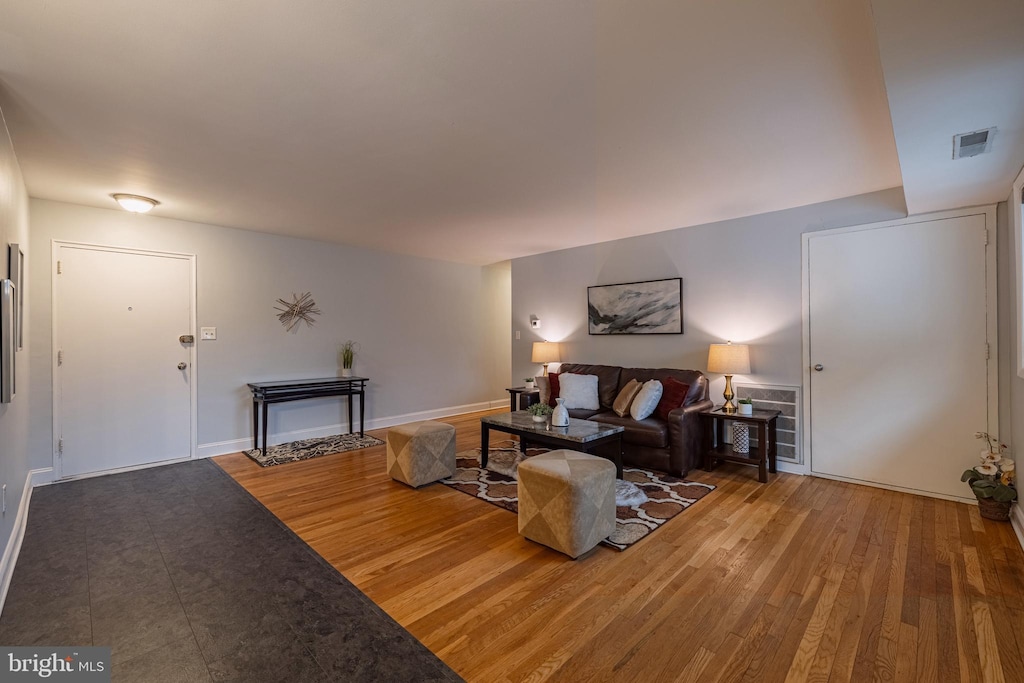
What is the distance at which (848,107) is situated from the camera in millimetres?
2250

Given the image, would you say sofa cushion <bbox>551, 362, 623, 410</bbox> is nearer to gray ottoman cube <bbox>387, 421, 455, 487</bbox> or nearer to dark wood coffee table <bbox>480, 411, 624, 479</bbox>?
dark wood coffee table <bbox>480, 411, 624, 479</bbox>

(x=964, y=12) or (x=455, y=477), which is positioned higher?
(x=964, y=12)

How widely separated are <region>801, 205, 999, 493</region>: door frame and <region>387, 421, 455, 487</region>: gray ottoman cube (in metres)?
3.12

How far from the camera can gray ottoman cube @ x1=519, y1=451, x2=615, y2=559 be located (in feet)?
7.82

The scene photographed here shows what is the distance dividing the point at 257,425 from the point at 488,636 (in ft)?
13.1

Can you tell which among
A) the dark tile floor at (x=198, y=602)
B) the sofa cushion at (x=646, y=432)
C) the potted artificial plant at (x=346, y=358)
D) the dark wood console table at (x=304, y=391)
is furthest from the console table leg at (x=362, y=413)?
the sofa cushion at (x=646, y=432)

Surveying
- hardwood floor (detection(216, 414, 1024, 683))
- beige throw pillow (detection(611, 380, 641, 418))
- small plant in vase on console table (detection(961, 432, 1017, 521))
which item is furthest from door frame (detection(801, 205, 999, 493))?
beige throw pillow (detection(611, 380, 641, 418))

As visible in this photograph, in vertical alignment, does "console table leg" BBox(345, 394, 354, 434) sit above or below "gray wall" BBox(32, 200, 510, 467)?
below

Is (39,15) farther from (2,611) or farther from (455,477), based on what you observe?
(455,477)

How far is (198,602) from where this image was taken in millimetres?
2068

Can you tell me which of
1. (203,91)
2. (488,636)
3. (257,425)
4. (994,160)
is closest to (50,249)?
(257,425)

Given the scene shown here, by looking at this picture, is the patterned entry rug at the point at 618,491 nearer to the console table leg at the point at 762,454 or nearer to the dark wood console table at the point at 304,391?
the console table leg at the point at 762,454

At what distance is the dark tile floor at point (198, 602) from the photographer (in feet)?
5.47

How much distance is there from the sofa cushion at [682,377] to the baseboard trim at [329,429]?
2936mm
